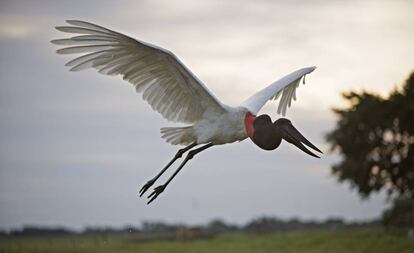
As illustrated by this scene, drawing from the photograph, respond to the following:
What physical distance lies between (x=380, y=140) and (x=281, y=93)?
52.7 ft

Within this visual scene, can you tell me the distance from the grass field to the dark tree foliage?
2.22m

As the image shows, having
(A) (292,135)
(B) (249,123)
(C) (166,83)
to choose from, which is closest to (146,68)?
(C) (166,83)

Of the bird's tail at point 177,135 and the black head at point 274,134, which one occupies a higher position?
the bird's tail at point 177,135

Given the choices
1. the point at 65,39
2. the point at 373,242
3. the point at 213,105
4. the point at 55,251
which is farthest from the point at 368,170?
the point at 65,39

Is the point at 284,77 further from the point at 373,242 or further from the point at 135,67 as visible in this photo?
the point at 373,242

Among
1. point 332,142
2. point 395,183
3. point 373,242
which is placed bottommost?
point 373,242

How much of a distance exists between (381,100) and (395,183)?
119 inches

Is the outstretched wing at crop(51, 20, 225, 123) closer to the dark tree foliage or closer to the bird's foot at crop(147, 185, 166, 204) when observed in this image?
the bird's foot at crop(147, 185, 166, 204)

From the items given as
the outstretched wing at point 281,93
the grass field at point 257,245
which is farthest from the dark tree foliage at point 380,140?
the outstretched wing at point 281,93

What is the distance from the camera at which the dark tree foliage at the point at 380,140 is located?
2611 centimetres

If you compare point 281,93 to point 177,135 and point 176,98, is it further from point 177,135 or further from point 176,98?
point 176,98

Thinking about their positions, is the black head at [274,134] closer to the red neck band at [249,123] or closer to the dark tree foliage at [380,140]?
the red neck band at [249,123]

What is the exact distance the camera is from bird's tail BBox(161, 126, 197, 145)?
9820mm

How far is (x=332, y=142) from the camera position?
92.1ft
